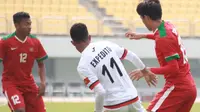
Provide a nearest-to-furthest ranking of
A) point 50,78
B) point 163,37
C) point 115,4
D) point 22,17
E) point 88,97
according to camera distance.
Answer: point 163,37, point 22,17, point 88,97, point 50,78, point 115,4

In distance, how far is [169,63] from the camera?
6617mm

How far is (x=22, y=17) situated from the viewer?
26.3ft

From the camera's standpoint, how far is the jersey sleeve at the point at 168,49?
21.7ft

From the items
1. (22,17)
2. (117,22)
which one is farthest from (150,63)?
(22,17)

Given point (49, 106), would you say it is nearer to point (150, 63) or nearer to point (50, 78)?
point (50, 78)

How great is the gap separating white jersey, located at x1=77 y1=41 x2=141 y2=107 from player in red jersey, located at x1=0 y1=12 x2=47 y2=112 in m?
2.14

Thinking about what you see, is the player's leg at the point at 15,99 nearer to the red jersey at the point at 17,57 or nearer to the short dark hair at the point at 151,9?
the red jersey at the point at 17,57

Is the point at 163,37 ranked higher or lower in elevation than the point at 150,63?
higher

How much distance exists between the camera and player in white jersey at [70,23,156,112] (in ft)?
19.6

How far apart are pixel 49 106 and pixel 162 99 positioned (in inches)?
312

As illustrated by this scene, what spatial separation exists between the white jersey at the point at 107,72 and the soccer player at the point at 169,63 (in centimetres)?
52

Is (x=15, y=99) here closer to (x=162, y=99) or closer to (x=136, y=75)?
(x=162, y=99)

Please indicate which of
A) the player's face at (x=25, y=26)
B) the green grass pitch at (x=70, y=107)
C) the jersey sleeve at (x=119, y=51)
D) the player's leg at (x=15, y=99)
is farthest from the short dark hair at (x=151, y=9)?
the green grass pitch at (x=70, y=107)

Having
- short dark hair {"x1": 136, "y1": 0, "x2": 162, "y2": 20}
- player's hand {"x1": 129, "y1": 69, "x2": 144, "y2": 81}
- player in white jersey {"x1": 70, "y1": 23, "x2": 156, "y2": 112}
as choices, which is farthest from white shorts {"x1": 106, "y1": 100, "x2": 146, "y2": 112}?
short dark hair {"x1": 136, "y1": 0, "x2": 162, "y2": 20}
